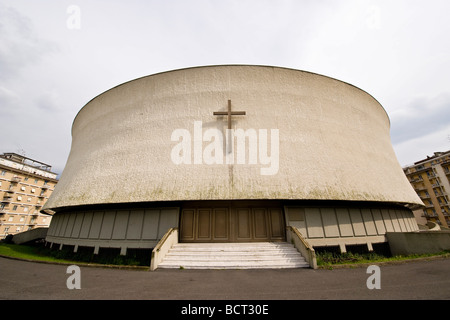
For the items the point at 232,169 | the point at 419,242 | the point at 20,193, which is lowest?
the point at 419,242

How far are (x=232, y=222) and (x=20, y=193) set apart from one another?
53.1 meters

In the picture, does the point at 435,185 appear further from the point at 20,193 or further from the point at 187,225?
the point at 20,193

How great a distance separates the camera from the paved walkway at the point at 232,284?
4605mm

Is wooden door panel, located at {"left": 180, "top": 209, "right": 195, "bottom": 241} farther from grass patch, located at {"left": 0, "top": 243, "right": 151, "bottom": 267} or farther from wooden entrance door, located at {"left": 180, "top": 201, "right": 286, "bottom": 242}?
grass patch, located at {"left": 0, "top": 243, "right": 151, "bottom": 267}

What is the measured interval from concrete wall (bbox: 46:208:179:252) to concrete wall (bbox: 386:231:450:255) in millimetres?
12187

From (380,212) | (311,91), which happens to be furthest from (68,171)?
(380,212)

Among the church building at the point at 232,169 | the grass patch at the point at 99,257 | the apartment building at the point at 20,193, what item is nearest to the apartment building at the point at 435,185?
the church building at the point at 232,169

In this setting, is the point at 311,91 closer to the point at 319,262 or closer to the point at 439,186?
the point at 319,262

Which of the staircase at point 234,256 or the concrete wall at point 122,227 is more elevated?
the concrete wall at point 122,227

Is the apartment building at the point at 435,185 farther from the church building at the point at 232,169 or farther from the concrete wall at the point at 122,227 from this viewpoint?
the concrete wall at the point at 122,227

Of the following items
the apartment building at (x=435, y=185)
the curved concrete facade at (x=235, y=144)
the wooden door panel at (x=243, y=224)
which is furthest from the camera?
the apartment building at (x=435, y=185)

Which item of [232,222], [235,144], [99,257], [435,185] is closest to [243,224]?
[232,222]

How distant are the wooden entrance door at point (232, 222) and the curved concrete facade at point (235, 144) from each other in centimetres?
118

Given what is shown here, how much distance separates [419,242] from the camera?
382 inches
